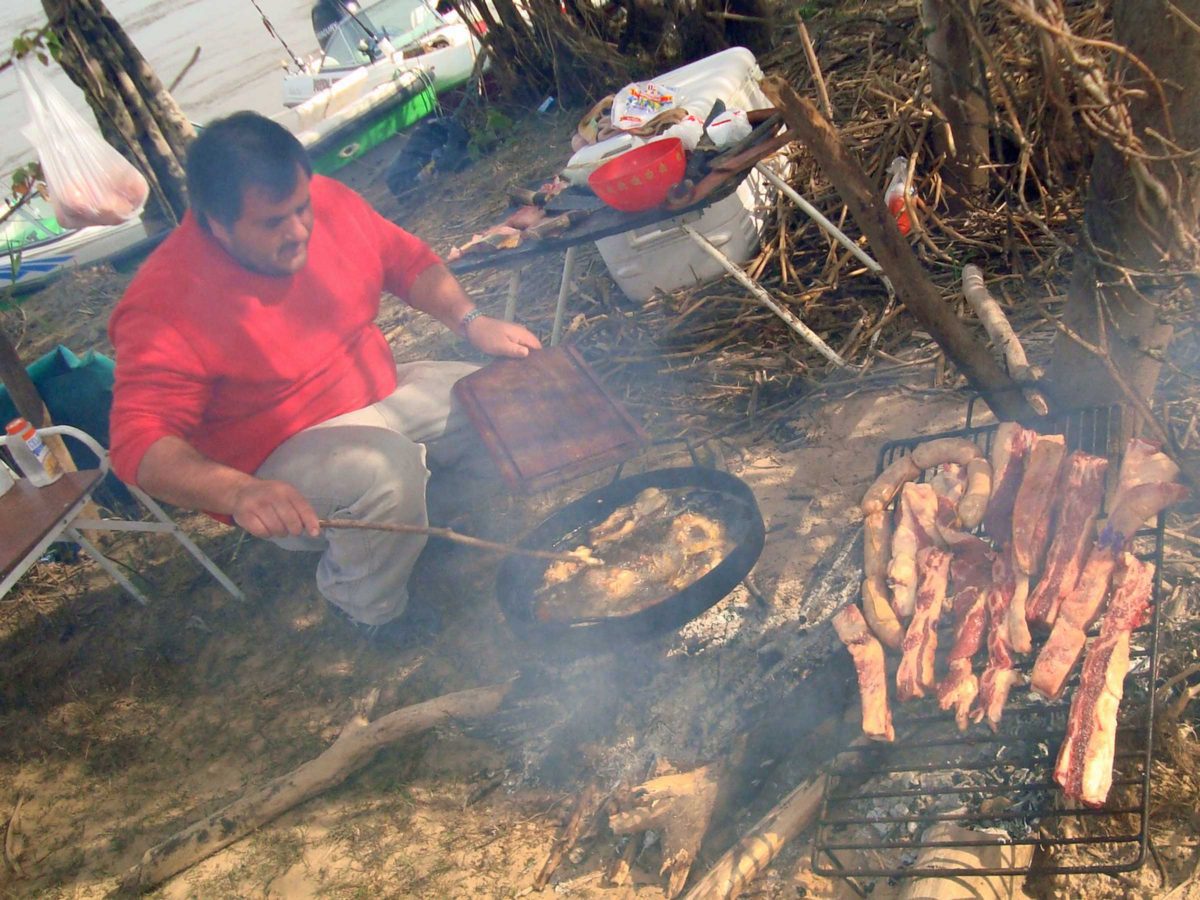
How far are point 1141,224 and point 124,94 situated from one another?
643 centimetres

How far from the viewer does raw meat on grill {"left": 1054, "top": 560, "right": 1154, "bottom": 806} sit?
6.98 feet

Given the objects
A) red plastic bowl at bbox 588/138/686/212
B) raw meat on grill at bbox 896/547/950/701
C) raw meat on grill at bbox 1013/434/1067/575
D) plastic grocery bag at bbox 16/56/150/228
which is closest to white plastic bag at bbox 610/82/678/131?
red plastic bowl at bbox 588/138/686/212

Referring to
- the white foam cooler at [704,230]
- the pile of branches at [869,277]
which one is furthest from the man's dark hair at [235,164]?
the pile of branches at [869,277]

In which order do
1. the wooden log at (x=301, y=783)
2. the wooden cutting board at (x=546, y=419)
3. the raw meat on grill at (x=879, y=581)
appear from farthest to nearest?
the wooden cutting board at (x=546, y=419) → the wooden log at (x=301, y=783) → the raw meat on grill at (x=879, y=581)

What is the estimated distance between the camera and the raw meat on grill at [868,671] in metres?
2.39

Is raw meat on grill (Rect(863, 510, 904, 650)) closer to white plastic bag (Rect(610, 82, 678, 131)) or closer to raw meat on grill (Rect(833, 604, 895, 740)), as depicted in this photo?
raw meat on grill (Rect(833, 604, 895, 740))

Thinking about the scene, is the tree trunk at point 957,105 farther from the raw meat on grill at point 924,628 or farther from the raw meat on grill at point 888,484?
the raw meat on grill at point 924,628

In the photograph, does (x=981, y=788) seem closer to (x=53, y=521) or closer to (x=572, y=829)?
(x=572, y=829)

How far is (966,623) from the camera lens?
2568 mm

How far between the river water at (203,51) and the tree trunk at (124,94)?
9.01 metres

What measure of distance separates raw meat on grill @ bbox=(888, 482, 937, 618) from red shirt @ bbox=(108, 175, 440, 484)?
264 centimetres

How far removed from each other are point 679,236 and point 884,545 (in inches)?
110

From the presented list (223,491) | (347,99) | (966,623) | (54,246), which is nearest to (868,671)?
(966,623)

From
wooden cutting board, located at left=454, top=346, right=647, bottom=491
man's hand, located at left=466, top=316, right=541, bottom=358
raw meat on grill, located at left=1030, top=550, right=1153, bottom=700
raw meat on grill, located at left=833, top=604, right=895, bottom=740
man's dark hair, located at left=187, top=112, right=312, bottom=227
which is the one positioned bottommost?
raw meat on grill, located at left=1030, top=550, right=1153, bottom=700
